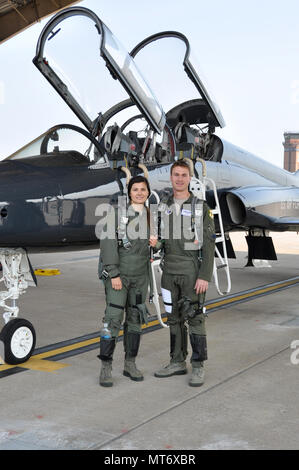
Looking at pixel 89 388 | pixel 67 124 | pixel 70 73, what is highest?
pixel 70 73

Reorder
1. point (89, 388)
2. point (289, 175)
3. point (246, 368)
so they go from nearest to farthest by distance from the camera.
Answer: point (89, 388), point (246, 368), point (289, 175)

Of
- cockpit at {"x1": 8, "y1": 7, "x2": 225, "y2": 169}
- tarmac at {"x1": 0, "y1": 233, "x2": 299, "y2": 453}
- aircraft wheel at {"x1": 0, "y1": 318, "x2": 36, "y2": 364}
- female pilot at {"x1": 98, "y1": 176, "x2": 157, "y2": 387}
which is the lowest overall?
tarmac at {"x1": 0, "y1": 233, "x2": 299, "y2": 453}

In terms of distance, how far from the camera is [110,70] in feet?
18.2

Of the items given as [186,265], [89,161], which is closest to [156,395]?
[186,265]

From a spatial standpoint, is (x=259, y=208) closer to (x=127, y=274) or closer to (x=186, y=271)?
(x=186, y=271)

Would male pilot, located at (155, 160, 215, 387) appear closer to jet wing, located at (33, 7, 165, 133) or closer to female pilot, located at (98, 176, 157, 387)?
female pilot, located at (98, 176, 157, 387)

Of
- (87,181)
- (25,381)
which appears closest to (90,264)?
(87,181)

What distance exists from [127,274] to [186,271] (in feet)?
1.61

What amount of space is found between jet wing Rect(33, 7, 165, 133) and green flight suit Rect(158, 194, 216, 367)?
5.69 ft

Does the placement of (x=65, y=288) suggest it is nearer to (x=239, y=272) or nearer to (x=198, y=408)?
(x=239, y=272)

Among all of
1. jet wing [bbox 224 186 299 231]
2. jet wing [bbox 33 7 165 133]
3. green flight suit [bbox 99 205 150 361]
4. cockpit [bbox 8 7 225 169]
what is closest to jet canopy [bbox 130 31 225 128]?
cockpit [bbox 8 7 225 169]

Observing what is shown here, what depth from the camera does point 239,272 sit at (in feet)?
37.8

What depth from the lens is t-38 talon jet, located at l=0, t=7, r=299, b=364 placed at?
4.70 m
